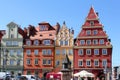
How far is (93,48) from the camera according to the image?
6575 cm

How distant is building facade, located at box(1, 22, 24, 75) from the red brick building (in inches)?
498

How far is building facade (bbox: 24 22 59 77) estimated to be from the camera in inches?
2677

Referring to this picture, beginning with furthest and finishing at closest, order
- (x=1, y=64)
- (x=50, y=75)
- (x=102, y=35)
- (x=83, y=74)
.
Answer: (x=1, y=64) → (x=102, y=35) → (x=50, y=75) → (x=83, y=74)

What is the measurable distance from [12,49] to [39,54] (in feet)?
20.6

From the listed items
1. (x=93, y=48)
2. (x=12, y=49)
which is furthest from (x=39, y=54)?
(x=93, y=48)

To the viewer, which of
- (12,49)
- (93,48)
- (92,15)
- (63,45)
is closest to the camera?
(93,48)

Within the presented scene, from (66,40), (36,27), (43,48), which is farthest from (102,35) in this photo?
(36,27)

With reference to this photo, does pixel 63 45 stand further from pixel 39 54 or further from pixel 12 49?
pixel 12 49

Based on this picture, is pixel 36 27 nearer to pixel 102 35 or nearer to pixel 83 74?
pixel 102 35

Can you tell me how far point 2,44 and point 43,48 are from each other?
9.59 m

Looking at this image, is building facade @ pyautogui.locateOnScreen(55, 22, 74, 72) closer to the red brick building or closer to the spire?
the red brick building

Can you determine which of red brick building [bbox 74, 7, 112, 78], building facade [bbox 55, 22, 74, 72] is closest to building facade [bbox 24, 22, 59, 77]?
building facade [bbox 55, 22, 74, 72]

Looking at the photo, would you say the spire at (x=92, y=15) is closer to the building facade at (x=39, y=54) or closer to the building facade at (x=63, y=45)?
the building facade at (x=63, y=45)

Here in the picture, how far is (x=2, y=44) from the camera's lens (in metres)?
70.7
